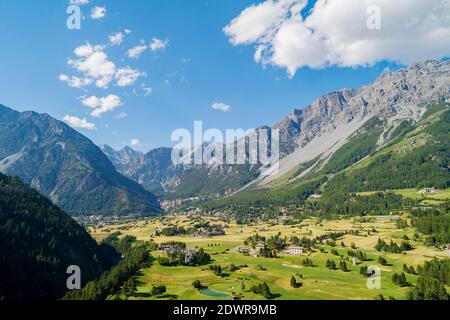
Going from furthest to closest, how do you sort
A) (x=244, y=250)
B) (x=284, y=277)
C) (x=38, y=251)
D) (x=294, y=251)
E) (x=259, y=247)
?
1. (x=259, y=247)
2. (x=244, y=250)
3. (x=294, y=251)
4. (x=38, y=251)
5. (x=284, y=277)

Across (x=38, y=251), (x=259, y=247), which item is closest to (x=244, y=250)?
(x=259, y=247)

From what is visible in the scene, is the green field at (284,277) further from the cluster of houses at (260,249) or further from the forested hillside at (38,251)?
the forested hillside at (38,251)

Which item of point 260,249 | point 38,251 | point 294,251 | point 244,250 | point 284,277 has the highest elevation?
point 38,251

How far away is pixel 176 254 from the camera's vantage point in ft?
523

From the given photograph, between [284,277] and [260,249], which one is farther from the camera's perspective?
[260,249]

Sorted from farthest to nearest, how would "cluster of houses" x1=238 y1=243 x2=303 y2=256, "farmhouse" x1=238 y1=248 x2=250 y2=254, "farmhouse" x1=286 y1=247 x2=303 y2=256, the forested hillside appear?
"farmhouse" x1=238 y1=248 x2=250 y2=254
"cluster of houses" x1=238 y1=243 x2=303 y2=256
"farmhouse" x1=286 y1=247 x2=303 y2=256
the forested hillside

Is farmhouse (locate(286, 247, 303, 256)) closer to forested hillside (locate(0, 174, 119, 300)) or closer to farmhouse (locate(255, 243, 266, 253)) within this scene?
farmhouse (locate(255, 243, 266, 253))

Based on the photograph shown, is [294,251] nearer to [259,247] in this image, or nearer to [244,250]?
[259,247]

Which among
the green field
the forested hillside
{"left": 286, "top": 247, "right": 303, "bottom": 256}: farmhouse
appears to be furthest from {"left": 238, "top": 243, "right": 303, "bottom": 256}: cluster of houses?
the forested hillside

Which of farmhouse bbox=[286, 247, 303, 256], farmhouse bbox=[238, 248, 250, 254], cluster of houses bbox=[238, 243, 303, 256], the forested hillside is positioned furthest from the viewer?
farmhouse bbox=[238, 248, 250, 254]

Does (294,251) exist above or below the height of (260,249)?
below

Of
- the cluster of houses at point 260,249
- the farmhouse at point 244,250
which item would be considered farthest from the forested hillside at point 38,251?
the cluster of houses at point 260,249
